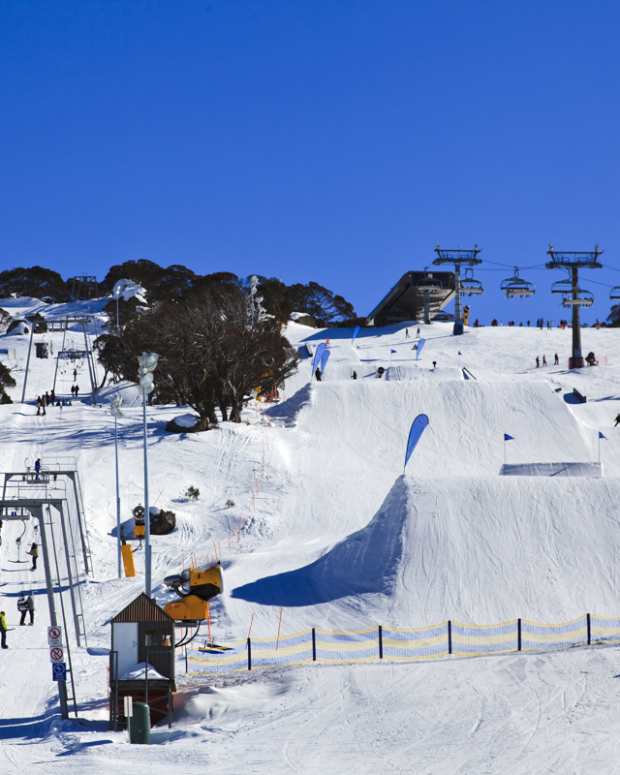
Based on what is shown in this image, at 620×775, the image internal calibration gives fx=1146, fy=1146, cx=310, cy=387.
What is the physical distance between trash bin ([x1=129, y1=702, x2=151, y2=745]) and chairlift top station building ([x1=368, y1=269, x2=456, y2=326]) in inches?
3320

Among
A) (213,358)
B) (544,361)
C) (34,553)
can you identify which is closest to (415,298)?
(544,361)

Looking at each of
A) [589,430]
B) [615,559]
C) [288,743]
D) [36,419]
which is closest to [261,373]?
[36,419]

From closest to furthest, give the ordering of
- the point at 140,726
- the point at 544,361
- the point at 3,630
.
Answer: the point at 140,726 < the point at 3,630 < the point at 544,361

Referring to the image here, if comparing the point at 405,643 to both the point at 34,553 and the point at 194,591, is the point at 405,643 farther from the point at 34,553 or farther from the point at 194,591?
the point at 34,553

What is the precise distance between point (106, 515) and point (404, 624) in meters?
19.6

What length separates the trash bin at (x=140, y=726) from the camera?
20188 millimetres

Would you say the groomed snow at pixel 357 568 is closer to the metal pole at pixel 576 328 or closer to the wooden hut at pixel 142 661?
the wooden hut at pixel 142 661

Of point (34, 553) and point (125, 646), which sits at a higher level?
point (125, 646)

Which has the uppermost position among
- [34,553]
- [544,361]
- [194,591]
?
[544,361]

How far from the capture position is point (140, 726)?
20.2m

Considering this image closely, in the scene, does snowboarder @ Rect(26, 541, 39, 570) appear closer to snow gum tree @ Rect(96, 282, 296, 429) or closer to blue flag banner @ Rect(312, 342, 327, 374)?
snow gum tree @ Rect(96, 282, 296, 429)

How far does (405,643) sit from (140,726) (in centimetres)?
860

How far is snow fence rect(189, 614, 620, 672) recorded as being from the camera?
25.6 metres

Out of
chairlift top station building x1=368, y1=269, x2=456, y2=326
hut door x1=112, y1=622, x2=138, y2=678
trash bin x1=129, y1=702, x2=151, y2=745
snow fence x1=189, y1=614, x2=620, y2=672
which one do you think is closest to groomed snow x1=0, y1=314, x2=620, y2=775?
trash bin x1=129, y1=702, x2=151, y2=745
